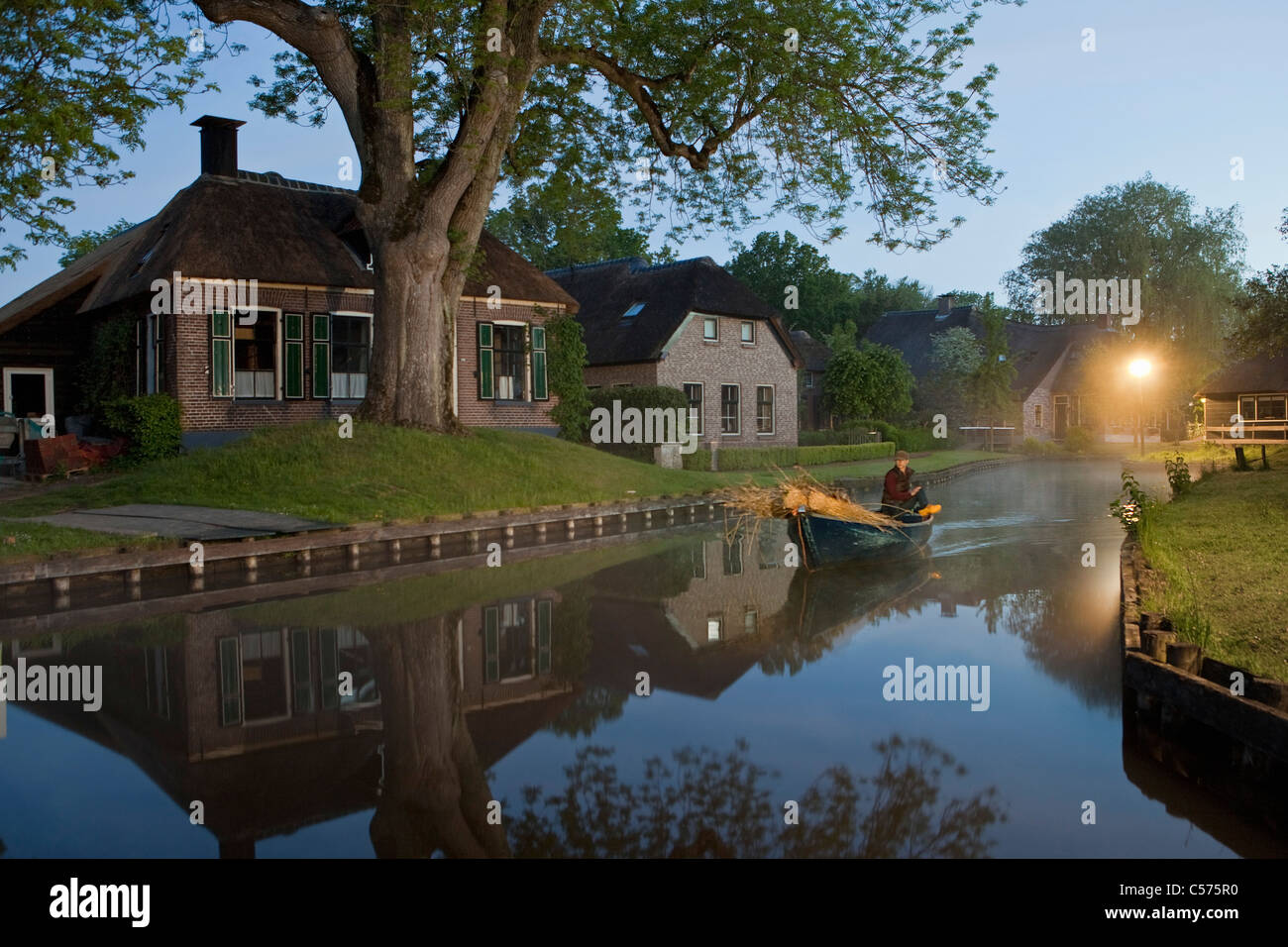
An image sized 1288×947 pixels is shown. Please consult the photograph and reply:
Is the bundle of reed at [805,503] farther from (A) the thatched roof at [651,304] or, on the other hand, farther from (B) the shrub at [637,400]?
(A) the thatched roof at [651,304]

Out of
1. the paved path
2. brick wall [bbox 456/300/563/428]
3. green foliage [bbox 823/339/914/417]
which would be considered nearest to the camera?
the paved path

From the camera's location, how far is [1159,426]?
2382 inches

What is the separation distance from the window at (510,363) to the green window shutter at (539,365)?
0.29 m

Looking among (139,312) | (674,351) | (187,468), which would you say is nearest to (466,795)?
(187,468)

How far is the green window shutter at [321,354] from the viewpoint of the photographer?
2619 centimetres

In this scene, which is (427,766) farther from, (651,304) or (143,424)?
(651,304)

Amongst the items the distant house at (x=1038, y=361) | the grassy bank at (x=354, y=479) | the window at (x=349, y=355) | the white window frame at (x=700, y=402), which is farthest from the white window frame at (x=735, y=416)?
the distant house at (x=1038, y=361)

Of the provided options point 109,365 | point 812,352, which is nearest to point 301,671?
point 109,365

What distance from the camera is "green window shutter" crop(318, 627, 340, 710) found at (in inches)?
309

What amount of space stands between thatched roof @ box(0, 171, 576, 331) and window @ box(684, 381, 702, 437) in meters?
8.45

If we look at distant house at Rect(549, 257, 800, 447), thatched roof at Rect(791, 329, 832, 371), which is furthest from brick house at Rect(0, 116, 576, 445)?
thatched roof at Rect(791, 329, 832, 371)

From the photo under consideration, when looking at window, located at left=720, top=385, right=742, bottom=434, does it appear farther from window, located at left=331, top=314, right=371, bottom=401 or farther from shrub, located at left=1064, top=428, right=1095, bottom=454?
shrub, located at left=1064, top=428, right=1095, bottom=454
